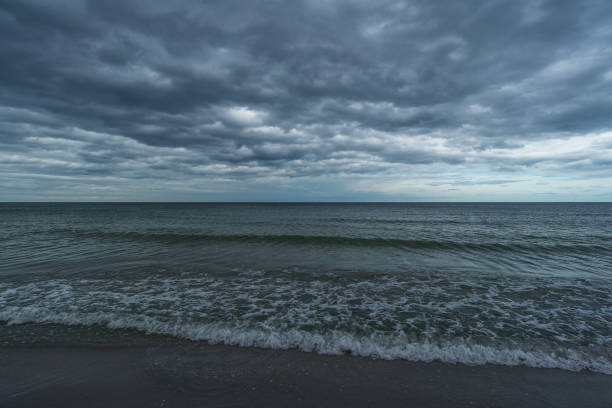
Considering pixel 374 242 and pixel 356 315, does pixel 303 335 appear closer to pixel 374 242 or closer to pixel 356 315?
pixel 356 315

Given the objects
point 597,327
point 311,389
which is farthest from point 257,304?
point 597,327

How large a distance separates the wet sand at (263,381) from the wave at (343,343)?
8.8 inches

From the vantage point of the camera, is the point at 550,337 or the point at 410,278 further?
the point at 410,278

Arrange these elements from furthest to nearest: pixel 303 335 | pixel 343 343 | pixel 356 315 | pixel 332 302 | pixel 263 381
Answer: pixel 332 302
pixel 356 315
pixel 303 335
pixel 343 343
pixel 263 381

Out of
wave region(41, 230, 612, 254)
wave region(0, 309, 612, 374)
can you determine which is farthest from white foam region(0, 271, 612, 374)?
wave region(41, 230, 612, 254)

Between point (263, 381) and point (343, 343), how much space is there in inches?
78.5

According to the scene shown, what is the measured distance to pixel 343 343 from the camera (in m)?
5.48

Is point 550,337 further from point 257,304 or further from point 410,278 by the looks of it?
point 257,304

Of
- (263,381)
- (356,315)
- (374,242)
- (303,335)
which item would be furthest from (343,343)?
(374,242)

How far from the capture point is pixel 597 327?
6.30 metres

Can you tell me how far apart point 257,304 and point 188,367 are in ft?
10.3

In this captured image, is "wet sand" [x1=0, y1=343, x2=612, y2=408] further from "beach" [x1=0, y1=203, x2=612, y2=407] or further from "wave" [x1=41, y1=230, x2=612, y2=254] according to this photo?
"wave" [x1=41, y1=230, x2=612, y2=254]

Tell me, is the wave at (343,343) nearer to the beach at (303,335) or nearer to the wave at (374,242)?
the beach at (303,335)

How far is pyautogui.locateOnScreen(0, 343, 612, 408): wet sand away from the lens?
388cm
